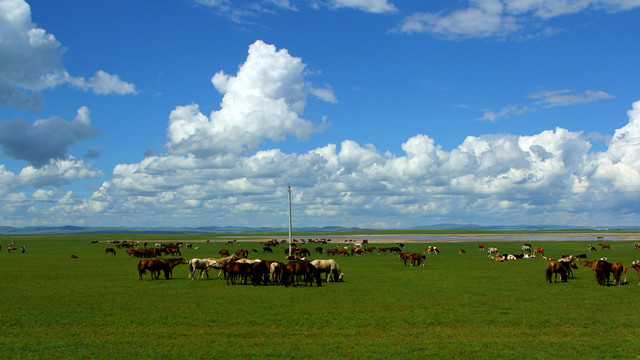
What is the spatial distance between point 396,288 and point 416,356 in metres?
14.0

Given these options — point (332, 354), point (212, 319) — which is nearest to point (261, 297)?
point (212, 319)

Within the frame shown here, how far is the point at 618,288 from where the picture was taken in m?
26.5

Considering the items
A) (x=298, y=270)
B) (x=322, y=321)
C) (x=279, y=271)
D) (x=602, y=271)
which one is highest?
(x=298, y=270)

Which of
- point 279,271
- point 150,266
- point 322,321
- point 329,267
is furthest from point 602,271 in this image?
point 150,266

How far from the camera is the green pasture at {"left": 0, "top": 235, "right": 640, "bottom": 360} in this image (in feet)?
45.3

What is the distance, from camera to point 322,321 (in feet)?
58.4

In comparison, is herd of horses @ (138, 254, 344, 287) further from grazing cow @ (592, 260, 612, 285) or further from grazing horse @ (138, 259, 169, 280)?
grazing cow @ (592, 260, 612, 285)

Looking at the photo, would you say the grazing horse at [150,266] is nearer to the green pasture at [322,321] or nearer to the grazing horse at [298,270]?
the green pasture at [322,321]

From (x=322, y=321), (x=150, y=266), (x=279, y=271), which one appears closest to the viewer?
(x=322, y=321)

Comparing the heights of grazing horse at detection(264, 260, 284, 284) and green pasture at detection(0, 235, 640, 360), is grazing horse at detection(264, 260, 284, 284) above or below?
above

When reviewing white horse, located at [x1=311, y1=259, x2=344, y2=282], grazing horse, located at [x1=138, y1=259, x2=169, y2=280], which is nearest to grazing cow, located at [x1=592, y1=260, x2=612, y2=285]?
white horse, located at [x1=311, y1=259, x2=344, y2=282]

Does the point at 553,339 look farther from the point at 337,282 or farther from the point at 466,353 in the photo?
the point at 337,282

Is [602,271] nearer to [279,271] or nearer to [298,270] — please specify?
[298,270]

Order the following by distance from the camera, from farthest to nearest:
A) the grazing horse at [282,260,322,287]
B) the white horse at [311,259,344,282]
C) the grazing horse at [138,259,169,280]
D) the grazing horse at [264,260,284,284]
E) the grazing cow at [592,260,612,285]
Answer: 1. the grazing horse at [138,259,169,280]
2. the white horse at [311,259,344,282]
3. the grazing horse at [264,260,284,284]
4. the grazing horse at [282,260,322,287]
5. the grazing cow at [592,260,612,285]
